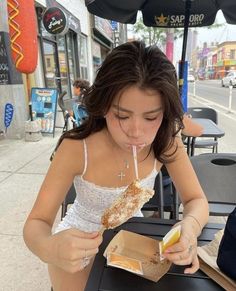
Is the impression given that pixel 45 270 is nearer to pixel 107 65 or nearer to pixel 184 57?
pixel 107 65

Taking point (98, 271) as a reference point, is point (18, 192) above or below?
below

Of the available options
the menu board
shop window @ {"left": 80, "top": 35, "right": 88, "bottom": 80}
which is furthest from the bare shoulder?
shop window @ {"left": 80, "top": 35, "right": 88, "bottom": 80}

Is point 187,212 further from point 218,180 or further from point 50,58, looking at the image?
point 50,58

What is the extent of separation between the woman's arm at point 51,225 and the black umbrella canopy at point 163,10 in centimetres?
194

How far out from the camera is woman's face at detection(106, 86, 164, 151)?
104cm

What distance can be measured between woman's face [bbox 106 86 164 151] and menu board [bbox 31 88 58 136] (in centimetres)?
549

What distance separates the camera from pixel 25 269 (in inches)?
85.0

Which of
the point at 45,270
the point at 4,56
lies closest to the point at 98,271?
the point at 45,270

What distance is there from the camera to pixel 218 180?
75.0 inches

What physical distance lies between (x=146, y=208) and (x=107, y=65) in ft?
3.81

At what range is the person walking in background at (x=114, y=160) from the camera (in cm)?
90

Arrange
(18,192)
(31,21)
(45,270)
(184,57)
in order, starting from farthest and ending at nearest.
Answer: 1. (31,21)
2. (184,57)
3. (18,192)
4. (45,270)

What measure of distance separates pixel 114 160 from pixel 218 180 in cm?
90

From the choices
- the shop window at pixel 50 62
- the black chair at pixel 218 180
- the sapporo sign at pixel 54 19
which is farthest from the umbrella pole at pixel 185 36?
the shop window at pixel 50 62
